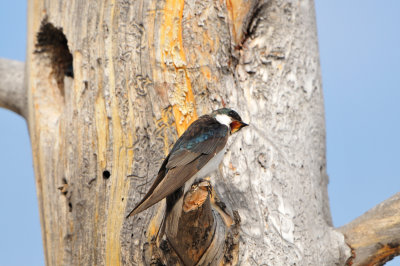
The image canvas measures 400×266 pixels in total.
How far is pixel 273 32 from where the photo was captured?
335cm

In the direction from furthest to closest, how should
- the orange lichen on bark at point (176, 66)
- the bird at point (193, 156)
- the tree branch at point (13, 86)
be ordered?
the tree branch at point (13, 86) < the orange lichen on bark at point (176, 66) < the bird at point (193, 156)

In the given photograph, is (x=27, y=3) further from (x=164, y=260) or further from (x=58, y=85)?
(x=164, y=260)

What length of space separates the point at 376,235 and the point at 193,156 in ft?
3.76

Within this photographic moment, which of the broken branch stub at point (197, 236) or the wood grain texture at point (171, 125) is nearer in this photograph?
the broken branch stub at point (197, 236)

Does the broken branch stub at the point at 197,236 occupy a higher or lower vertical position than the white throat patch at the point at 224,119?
lower

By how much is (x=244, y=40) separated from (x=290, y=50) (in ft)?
0.98

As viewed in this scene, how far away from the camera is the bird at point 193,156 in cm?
239

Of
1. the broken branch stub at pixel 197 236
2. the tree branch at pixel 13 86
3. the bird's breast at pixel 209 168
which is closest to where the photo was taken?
the broken branch stub at pixel 197 236

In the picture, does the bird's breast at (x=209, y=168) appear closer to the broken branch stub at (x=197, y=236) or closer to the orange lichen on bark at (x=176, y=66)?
the broken branch stub at (x=197, y=236)

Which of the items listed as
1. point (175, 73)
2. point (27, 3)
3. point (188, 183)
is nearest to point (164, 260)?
point (188, 183)

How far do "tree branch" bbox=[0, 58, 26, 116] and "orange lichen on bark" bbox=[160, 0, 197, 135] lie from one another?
1.41 meters

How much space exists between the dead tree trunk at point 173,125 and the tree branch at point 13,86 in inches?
24.1

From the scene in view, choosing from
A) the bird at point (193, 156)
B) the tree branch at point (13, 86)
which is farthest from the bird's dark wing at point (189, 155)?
the tree branch at point (13, 86)

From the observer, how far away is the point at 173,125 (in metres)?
2.87
